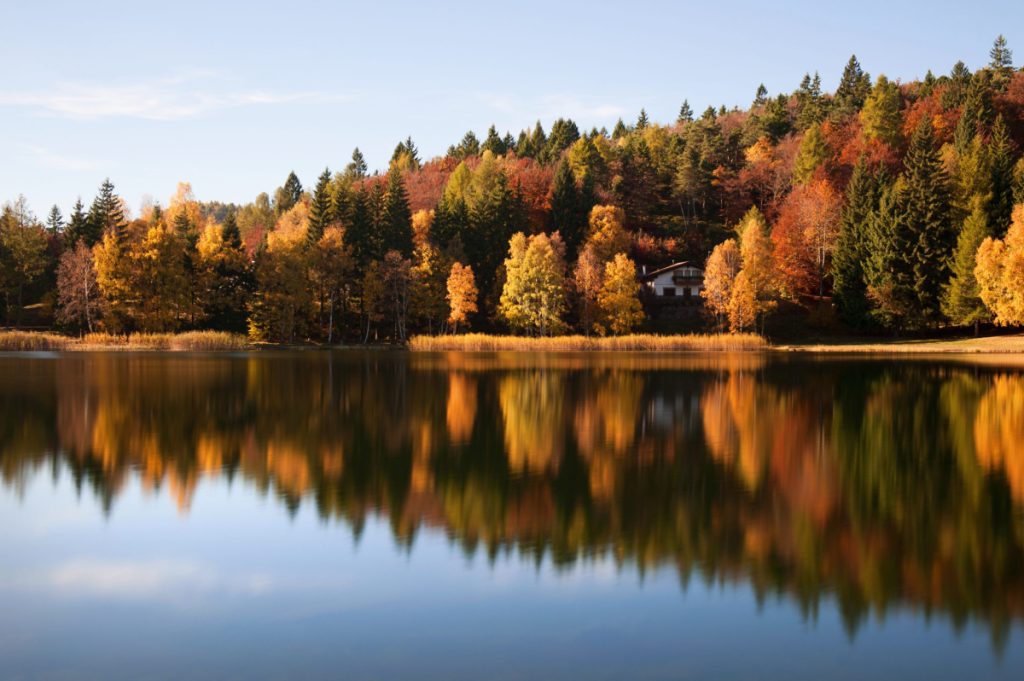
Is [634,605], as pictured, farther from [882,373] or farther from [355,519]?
[882,373]

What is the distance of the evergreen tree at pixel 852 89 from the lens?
126031 mm

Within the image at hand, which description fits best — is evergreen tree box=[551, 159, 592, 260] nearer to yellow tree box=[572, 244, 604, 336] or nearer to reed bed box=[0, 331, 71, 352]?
yellow tree box=[572, 244, 604, 336]

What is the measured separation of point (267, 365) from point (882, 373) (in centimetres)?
3357

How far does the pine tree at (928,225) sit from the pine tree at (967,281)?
205cm

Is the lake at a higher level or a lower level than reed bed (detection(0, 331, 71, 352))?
lower

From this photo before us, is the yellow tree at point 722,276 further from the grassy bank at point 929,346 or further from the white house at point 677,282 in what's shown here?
the white house at point 677,282

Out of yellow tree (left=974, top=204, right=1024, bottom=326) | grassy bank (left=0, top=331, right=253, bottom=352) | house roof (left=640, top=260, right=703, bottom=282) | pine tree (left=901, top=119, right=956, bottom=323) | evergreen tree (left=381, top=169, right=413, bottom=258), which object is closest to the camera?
yellow tree (left=974, top=204, right=1024, bottom=326)

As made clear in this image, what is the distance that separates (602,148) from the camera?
127625 mm

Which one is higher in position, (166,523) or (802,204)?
(802,204)

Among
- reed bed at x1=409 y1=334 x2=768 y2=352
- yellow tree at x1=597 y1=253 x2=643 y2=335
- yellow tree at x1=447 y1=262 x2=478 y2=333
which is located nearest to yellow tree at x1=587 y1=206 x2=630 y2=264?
yellow tree at x1=597 y1=253 x2=643 y2=335

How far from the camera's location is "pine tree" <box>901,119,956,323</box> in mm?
74938

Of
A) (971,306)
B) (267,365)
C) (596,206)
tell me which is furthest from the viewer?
(596,206)

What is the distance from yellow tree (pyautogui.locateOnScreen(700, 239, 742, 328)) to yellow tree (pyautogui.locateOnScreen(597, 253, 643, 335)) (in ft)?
22.0

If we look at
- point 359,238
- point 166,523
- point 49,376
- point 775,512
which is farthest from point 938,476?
point 359,238
